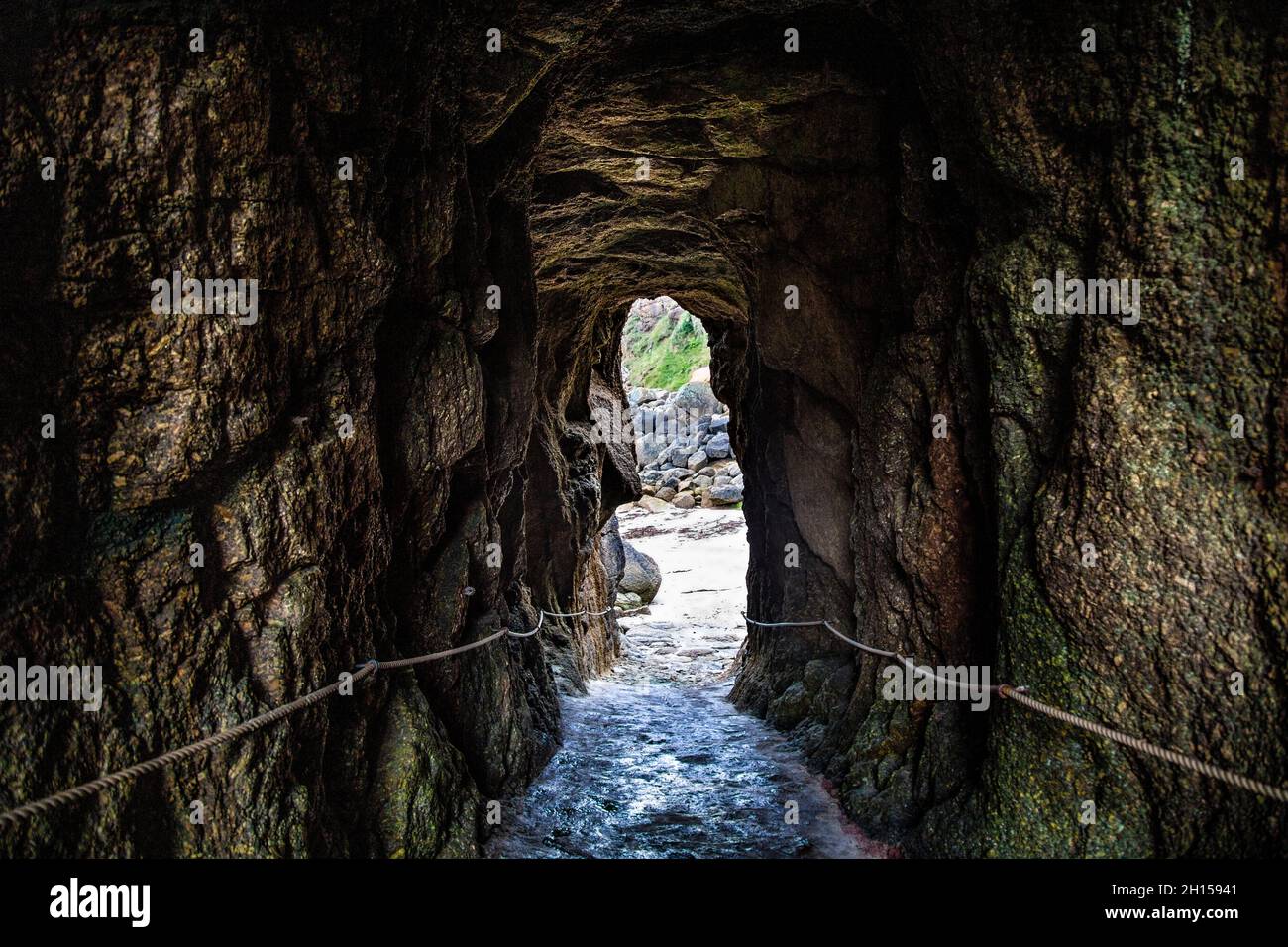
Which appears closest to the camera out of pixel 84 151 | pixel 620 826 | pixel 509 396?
pixel 84 151

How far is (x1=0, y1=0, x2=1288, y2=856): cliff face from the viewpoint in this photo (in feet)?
11.5

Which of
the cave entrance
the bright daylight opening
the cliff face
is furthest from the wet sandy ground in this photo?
the cave entrance

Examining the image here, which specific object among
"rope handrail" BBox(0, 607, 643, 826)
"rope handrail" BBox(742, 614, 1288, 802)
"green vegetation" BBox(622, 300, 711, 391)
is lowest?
"rope handrail" BBox(742, 614, 1288, 802)

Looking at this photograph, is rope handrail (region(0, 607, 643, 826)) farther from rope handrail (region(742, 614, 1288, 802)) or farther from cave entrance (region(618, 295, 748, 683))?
cave entrance (region(618, 295, 748, 683))

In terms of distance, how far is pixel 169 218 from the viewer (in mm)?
3711

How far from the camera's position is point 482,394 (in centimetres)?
680

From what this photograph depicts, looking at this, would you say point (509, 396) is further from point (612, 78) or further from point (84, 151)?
point (84, 151)

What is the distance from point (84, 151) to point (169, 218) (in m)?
0.40

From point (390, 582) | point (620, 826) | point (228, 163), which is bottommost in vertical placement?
point (620, 826)

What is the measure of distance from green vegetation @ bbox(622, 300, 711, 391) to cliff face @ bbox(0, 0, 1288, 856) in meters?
50.0

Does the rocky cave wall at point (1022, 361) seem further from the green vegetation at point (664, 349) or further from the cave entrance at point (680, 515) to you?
the green vegetation at point (664, 349)

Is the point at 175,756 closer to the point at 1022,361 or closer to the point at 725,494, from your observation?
the point at 1022,361

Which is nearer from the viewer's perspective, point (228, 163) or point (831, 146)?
point (228, 163)
